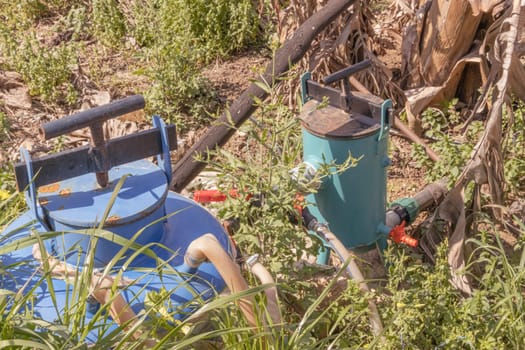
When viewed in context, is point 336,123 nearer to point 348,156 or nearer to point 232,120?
point 348,156

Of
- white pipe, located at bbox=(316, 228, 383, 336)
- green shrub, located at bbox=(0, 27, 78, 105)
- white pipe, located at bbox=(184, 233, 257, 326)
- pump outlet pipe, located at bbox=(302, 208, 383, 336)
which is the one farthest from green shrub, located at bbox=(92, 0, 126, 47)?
white pipe, located at bbox=(184, 233, 257, 326)

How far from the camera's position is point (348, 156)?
281cm

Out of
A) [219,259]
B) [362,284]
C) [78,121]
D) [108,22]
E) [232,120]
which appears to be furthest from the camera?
[108,22]

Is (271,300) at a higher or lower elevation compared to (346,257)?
higher

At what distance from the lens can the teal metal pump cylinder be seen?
2.79 metres

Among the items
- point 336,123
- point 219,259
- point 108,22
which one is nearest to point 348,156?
point 336,123

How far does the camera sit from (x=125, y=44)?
5.20 meters

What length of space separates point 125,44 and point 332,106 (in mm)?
2664

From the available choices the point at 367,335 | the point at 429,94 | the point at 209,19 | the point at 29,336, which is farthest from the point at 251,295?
the point at 209,19

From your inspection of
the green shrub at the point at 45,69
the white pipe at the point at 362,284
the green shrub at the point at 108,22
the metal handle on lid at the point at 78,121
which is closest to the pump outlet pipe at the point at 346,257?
the white pipe at the point at 362,284

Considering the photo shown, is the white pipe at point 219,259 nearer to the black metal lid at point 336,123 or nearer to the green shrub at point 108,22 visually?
the black metal lid at point 336,123

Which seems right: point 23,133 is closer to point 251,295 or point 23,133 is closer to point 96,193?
point 96,193

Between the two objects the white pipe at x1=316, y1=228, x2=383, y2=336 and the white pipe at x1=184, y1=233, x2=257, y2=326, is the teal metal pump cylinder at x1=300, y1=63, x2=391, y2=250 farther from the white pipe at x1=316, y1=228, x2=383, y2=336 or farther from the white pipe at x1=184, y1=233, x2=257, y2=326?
the white pipe at x1=184, y1=233, x2=257, y2=326

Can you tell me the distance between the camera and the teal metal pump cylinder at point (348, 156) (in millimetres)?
2795
